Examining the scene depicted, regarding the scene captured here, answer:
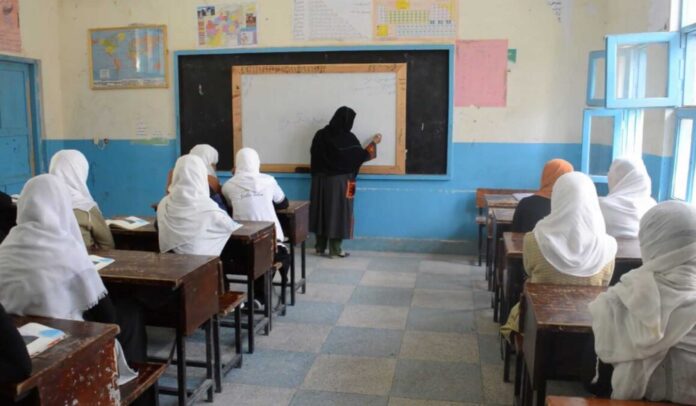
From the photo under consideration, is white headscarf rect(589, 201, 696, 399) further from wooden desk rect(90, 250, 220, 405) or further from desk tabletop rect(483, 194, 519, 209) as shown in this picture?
desk tabletop rect(483, 194, 519, 209)

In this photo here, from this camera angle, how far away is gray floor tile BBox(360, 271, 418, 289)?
4.80 meters

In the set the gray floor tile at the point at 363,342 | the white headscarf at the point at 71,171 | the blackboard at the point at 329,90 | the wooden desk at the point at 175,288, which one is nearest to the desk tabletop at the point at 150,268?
the wooden desk at the point at 175,288

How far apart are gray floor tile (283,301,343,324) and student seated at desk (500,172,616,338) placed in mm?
1747

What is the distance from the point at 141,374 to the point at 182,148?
14.3 ft

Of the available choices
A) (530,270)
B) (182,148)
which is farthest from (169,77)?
(530,270)

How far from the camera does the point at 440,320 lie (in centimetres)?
394

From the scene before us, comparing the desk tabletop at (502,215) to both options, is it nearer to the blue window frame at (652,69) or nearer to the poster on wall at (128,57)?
the blue window frame at (652,69)

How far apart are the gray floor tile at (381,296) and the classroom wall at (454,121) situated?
1.35m

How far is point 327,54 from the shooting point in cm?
582

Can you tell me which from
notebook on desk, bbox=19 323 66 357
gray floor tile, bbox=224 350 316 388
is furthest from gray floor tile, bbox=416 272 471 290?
notebook on desk, bbox=19 323 66 357

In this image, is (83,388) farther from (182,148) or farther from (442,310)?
(182,148)

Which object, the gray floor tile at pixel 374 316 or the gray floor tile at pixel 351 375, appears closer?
the gray floor tile at pixel 351 375

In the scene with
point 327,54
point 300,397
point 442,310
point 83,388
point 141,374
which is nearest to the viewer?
point 83,388

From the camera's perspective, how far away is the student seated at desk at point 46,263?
73.7 inches
